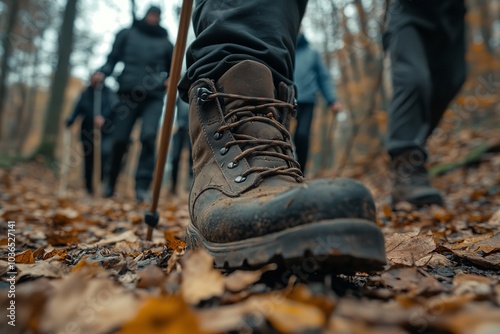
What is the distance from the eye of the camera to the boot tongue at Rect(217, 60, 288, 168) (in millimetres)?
1189

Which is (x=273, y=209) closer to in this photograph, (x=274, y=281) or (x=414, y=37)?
(x=274, y=281)

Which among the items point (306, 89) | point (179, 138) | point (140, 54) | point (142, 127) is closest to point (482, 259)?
point (306, 89)

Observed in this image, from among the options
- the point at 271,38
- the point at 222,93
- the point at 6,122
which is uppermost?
the point at 271,38

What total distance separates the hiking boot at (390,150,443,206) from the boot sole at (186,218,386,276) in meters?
1.81

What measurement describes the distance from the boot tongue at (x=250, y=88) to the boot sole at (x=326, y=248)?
1.18ft

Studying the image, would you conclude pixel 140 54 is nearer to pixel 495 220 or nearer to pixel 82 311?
pixel 495 220

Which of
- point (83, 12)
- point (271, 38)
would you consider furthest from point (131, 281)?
point (83, 12)

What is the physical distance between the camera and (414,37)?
263 centimetres

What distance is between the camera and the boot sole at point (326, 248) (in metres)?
0.80

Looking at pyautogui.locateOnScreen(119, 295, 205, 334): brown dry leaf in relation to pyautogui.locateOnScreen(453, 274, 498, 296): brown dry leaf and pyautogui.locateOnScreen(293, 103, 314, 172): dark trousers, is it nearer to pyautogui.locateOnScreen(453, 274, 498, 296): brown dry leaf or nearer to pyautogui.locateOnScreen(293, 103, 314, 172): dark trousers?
pyautogui.locateOnScreen(453, 274, 498, 296): brown dry leaf

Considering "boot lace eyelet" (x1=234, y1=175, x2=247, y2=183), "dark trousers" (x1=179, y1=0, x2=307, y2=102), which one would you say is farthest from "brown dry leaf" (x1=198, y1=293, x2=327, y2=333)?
"dark trousers" (x1=179, y1=0, x2=307, y2=102)

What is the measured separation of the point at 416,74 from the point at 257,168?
1.93 metres

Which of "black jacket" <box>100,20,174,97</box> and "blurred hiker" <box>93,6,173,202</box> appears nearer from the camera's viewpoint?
"blurred hiker" <box>93,6,173,202</box>

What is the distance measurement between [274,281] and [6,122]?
35.2 meters
